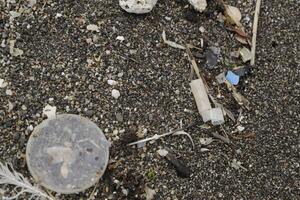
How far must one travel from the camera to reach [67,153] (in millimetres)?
1785

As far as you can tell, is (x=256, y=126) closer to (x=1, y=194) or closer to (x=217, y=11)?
(x=217, y=11)

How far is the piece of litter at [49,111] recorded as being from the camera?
1.82m

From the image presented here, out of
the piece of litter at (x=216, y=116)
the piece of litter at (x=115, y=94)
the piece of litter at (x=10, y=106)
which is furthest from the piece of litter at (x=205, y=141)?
the piece of litter at (x=10, y=106)

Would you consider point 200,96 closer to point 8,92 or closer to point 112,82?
point 112,82

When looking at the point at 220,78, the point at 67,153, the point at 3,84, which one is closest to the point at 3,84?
the point at 3,84

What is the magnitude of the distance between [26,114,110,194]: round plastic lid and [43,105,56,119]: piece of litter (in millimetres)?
15

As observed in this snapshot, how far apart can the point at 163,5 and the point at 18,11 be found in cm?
52

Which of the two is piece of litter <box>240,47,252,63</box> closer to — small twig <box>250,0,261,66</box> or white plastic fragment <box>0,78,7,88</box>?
small twig <box>250,0,261,66</box>

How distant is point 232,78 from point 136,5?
1.43ft

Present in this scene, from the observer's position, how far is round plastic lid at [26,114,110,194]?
1.77 metres

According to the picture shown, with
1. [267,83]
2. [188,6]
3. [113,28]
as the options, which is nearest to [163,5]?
[188,6]

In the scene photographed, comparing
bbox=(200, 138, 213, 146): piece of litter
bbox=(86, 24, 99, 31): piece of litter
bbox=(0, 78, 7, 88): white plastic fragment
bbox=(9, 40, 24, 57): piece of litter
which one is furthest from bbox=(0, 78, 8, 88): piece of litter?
bbox=(200, 138, 213, 146): piece of litter

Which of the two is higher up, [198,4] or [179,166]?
[198,4]

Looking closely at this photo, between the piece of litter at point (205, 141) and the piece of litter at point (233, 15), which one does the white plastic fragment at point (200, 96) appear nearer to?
the piece of litter at point (205, 141)
